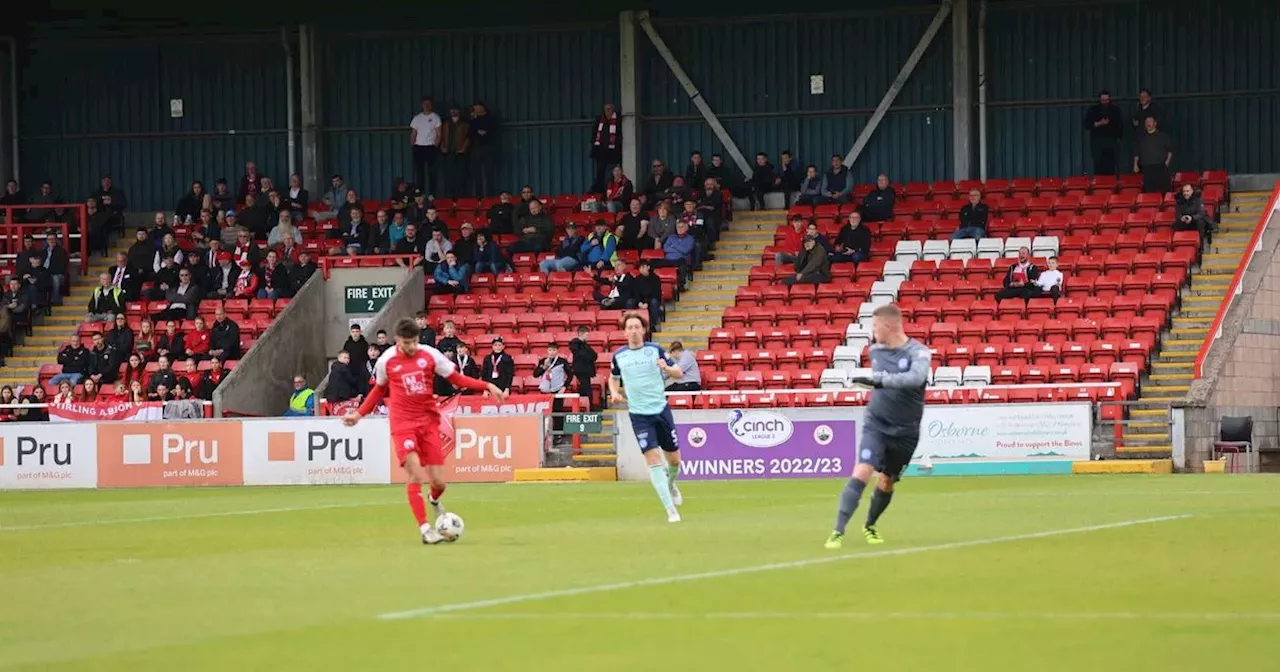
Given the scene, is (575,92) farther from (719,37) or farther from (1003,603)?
(1003,603)

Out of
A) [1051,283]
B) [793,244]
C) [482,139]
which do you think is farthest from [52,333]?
[1051,283]

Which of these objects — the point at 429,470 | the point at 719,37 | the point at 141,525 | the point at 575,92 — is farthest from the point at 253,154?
the point at 429,470

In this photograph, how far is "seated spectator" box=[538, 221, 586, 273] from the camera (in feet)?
130

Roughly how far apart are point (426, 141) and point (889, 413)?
29.8m

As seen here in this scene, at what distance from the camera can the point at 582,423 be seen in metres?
32.3

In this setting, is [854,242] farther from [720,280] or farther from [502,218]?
[502,218]

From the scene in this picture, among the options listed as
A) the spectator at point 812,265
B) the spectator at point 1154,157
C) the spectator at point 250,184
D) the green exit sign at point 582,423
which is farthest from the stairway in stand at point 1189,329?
the spectator at point 250,184

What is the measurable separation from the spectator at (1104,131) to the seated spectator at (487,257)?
11.7m

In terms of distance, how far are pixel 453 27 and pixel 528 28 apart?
5.61 ft

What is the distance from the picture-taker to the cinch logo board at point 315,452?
32000mm

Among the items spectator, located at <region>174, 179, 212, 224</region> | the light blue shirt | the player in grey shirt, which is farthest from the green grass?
spectator, located at <region>174, 179, 212, 224</region>

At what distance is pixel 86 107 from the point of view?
47.8 m

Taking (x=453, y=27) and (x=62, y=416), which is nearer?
(x=62, y=416)

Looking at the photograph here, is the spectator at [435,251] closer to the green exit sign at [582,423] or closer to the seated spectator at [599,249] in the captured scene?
the seated spectator at [599,249]
